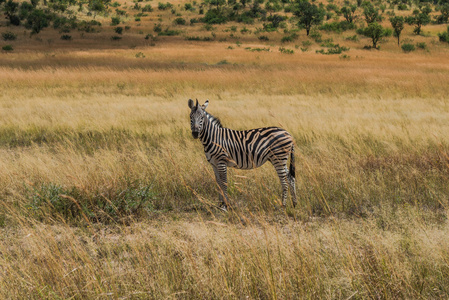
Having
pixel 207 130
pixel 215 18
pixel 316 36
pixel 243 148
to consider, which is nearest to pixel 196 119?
pixel 207 130

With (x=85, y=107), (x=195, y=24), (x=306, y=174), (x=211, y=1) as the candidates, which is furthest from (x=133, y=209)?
(x=211, y=1)

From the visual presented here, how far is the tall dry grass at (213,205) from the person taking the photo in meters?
3.57

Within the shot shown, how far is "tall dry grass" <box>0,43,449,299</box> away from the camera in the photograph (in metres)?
3.57

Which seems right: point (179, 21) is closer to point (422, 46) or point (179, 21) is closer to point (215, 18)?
point (215, 18)

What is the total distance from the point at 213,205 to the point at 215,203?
44 cm

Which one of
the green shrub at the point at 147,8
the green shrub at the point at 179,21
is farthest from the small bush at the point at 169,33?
the green shrub at the point at 147,8

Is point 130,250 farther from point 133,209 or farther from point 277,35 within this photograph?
point 277,35

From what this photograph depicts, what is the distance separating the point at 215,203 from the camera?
248 inches

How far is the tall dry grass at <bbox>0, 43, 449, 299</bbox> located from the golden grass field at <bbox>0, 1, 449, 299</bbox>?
32mm

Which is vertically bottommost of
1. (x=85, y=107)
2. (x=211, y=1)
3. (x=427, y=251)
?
(x=85, y=107)

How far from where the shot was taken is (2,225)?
5.52 meters

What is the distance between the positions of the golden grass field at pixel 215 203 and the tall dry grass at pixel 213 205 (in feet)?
0.11

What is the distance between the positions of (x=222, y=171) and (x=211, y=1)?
9429 centimetres

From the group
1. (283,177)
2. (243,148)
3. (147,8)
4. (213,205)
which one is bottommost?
(213,205)
